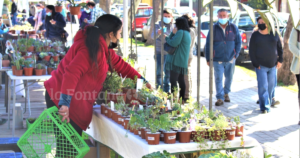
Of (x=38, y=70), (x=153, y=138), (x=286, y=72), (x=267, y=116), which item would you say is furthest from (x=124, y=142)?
(x=286, y=72)

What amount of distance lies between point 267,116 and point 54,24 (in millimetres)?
6016

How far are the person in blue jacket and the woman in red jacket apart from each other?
12.5 feet

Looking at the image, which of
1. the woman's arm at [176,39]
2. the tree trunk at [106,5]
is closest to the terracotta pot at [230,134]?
the woman's arm at [176,39]

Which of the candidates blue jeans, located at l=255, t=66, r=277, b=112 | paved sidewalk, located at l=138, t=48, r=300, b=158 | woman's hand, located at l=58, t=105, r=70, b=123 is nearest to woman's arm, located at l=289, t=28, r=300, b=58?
blue jeans, located at l=255, t=66, r=277, b=112

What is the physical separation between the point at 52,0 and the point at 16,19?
4504 mm

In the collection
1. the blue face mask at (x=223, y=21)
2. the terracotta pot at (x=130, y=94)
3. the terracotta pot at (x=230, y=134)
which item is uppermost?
the blue face mask at (x=223, y=21)

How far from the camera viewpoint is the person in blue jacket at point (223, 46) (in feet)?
21.9

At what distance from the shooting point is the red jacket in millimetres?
2844

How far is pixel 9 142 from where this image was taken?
2924 millimetres

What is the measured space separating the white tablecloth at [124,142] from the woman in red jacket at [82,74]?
216 mm

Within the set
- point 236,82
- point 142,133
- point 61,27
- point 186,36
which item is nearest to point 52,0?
point 61,27

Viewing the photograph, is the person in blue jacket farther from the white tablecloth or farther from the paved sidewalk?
the white tablecloth

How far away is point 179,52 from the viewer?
633 cm

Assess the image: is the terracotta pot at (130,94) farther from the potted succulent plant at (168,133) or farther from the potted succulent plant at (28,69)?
the potted succulent plant at (28,69)
